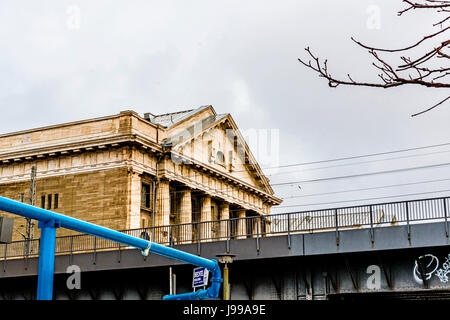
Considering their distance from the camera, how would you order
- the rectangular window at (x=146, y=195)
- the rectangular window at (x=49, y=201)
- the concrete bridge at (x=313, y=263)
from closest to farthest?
the concrete bridge at (x=313, y=263), the rectangular window at (x=49, y=201), the rectangular window at (x=146, y=195)

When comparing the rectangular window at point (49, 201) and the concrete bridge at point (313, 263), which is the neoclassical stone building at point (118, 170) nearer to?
the rectangular window at point (49, 201)

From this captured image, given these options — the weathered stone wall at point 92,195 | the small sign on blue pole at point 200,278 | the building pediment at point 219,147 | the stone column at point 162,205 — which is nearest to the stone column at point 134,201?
the weathered stone wall at point 92,195

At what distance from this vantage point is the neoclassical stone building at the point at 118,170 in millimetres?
53562

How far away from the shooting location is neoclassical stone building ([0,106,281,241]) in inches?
2109

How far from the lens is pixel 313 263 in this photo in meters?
31.8

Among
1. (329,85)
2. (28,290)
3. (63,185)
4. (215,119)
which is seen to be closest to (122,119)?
(63,185)

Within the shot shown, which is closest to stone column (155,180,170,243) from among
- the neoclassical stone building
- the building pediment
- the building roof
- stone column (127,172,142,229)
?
the neoclassical stone building

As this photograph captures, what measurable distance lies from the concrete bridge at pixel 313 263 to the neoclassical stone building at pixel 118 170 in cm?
1306

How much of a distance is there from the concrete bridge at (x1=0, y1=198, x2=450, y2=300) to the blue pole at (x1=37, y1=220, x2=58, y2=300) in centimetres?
2264

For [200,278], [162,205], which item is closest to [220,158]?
[162,205]

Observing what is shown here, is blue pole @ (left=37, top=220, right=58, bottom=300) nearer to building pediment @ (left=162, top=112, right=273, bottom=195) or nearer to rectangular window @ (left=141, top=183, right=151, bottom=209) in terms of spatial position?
rectangular window @ (left=141, top=183, right=151, bottom=209)

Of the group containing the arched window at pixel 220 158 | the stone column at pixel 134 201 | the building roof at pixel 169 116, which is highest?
the building roof at pixel 169 116

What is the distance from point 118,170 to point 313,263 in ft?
84.9

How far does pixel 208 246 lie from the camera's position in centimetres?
3469
